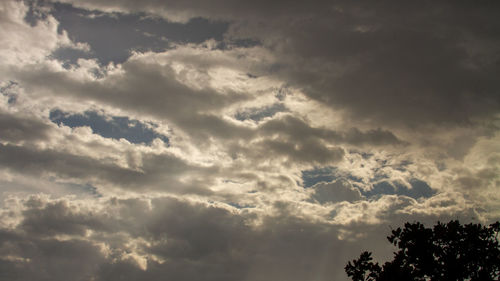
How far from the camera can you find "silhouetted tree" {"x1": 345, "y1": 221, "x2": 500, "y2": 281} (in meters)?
34.0

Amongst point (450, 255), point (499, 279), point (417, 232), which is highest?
point (417, 232)

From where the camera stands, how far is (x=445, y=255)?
3538 centimetres

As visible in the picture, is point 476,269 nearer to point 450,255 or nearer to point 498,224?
point 450,255

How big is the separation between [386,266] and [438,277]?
4799 mm

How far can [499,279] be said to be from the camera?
32.9 metres

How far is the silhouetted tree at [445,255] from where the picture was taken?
34000 mm

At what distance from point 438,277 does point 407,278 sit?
3230 millimetres

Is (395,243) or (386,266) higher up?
(395,243)

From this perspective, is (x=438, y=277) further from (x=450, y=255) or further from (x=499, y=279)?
(x=499, y=279)

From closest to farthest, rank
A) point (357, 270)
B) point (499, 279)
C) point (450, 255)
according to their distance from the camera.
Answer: point (499, 279), point (450, 255), point (357, 270)

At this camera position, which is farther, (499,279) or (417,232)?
(417,232)

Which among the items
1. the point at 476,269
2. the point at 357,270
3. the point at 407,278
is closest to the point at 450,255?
the point at 476,269

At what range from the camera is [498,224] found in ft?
116

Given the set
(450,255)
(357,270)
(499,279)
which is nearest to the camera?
(499,279)
